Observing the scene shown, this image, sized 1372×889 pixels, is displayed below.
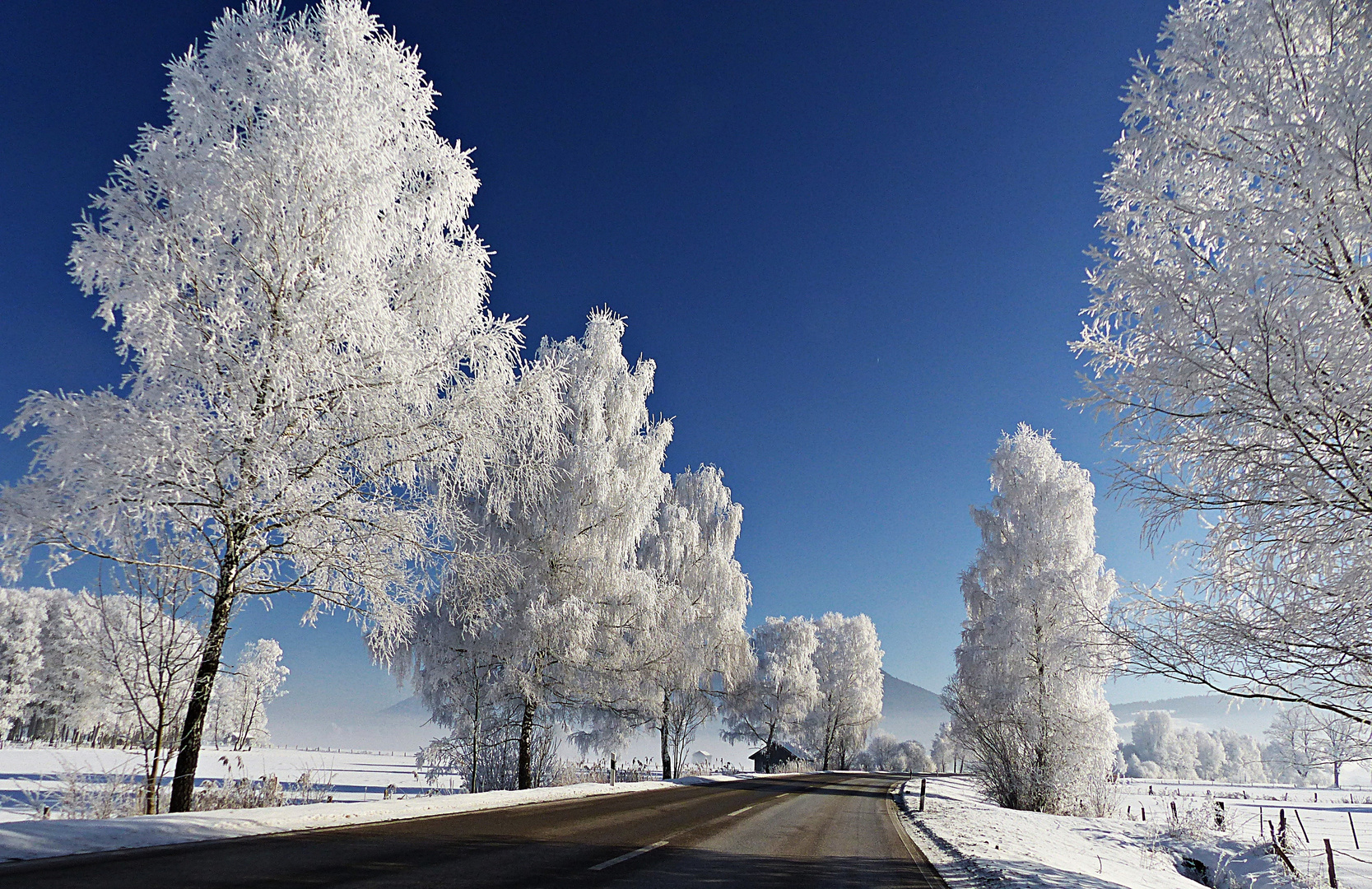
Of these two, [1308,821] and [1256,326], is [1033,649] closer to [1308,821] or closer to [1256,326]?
[1256,326]

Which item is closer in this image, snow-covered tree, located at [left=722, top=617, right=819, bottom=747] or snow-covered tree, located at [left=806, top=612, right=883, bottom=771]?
snow-covered tree, located at [left=722, top=617, right=819, bottom=747]

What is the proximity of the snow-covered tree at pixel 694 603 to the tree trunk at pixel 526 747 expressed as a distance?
14.7ft

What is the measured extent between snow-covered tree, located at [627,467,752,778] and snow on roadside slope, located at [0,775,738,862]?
1247 cm

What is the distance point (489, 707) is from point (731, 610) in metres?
11.9

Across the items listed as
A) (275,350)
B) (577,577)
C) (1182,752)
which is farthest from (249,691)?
(1182,752)

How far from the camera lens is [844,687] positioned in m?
53.0

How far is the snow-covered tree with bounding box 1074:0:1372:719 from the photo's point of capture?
17.8ft

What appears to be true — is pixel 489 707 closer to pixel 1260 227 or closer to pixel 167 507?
pixel 167 507

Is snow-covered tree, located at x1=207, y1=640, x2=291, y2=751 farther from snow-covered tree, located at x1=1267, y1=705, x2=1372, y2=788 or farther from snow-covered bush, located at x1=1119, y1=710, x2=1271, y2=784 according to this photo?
snow-covered bush, located at x1=1119, y1=710, x2=1271, y2=784

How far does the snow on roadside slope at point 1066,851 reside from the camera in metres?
7.69

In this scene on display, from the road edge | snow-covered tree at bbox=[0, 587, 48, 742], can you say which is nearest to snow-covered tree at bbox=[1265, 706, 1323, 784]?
the road edge

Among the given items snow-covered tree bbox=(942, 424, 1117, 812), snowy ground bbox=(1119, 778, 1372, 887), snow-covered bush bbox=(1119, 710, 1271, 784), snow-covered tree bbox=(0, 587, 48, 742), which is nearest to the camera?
snowy ground bbox=(1119, 778, 1372, 887)

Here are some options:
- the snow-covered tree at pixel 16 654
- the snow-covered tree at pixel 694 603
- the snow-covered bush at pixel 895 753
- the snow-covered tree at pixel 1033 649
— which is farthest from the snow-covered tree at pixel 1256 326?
the snow-covered bush at pixel 895 753

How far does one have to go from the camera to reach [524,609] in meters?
16.6
